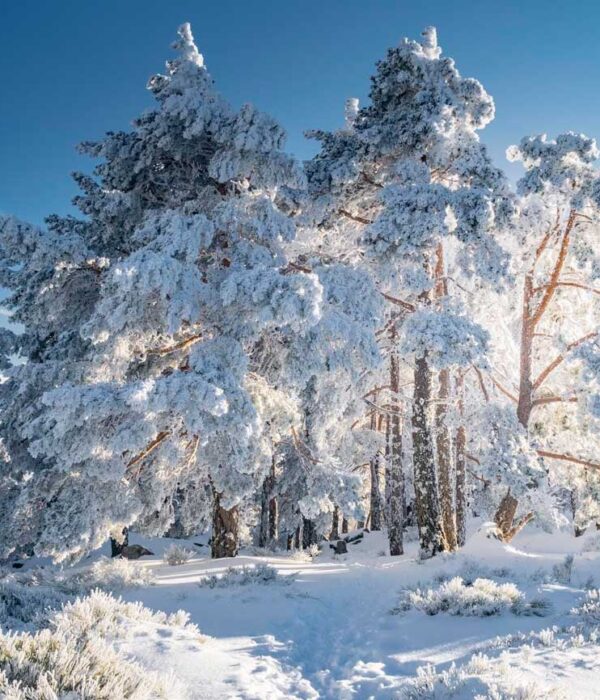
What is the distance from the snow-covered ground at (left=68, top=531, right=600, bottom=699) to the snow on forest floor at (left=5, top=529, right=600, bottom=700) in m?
0.02


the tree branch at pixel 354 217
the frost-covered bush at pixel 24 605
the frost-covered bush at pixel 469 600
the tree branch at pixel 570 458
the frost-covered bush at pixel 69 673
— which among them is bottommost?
the frost-covered bush at pixel 469 600

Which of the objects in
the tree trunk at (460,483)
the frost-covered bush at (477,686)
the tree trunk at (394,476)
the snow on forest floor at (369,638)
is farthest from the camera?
the tree trunk at (460,483)

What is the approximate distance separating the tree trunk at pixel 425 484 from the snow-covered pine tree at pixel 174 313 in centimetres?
347

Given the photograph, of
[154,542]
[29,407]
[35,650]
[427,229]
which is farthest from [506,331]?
[154,542]

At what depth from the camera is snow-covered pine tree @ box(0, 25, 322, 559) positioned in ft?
25.7

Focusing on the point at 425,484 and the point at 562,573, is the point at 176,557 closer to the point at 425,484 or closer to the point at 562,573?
the point at 425,484

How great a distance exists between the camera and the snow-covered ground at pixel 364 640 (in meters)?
4.19

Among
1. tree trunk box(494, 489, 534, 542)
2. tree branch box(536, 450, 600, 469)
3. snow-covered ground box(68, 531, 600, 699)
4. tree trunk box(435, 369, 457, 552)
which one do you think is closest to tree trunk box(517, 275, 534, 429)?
tree branch box(536, 450, 600, 469)

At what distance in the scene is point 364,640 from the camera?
604cm

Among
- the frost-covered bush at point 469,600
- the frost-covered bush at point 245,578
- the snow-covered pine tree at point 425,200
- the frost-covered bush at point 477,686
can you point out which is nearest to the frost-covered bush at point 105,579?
the frost-covered bush at point 245,578

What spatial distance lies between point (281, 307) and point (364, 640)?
187 inches

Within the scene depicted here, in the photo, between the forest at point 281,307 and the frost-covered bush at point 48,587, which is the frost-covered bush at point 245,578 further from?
the forest at point 281,307

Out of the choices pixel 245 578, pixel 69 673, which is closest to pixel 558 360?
pixel 245 578

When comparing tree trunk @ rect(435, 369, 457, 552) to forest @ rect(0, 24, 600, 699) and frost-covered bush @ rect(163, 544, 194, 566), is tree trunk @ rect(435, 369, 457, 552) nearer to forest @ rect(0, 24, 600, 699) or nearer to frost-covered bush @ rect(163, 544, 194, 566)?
forest @ rect(0, 24, 600, 699)
